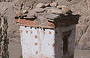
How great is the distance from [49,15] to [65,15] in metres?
0.45

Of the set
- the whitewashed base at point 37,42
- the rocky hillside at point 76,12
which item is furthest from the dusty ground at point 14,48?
the whitewashed base at point 37,42

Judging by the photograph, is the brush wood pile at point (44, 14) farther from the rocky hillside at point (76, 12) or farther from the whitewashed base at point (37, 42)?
the rocky hillside at point (76, 12)

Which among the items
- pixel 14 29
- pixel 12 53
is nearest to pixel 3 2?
pixel 14 29

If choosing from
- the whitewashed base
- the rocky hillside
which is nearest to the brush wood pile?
the whitewashed base

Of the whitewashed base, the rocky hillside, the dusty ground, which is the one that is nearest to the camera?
the whitewashed base

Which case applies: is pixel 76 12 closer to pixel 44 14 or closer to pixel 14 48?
pixel 14 48

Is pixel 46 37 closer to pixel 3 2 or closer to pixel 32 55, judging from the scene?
pixel 32 55

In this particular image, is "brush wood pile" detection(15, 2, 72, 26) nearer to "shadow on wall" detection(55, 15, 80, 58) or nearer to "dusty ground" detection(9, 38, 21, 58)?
"shadow on wall" detection(55, 15, 80, 58)

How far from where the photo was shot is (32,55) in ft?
15.7

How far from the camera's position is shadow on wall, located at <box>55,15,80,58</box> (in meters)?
4.47

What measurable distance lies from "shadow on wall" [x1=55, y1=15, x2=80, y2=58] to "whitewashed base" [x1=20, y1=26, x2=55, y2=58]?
6.4 inches

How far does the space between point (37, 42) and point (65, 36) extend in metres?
0.82

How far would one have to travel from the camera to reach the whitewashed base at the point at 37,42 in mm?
4395

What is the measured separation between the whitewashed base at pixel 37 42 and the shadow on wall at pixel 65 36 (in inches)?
6.4
